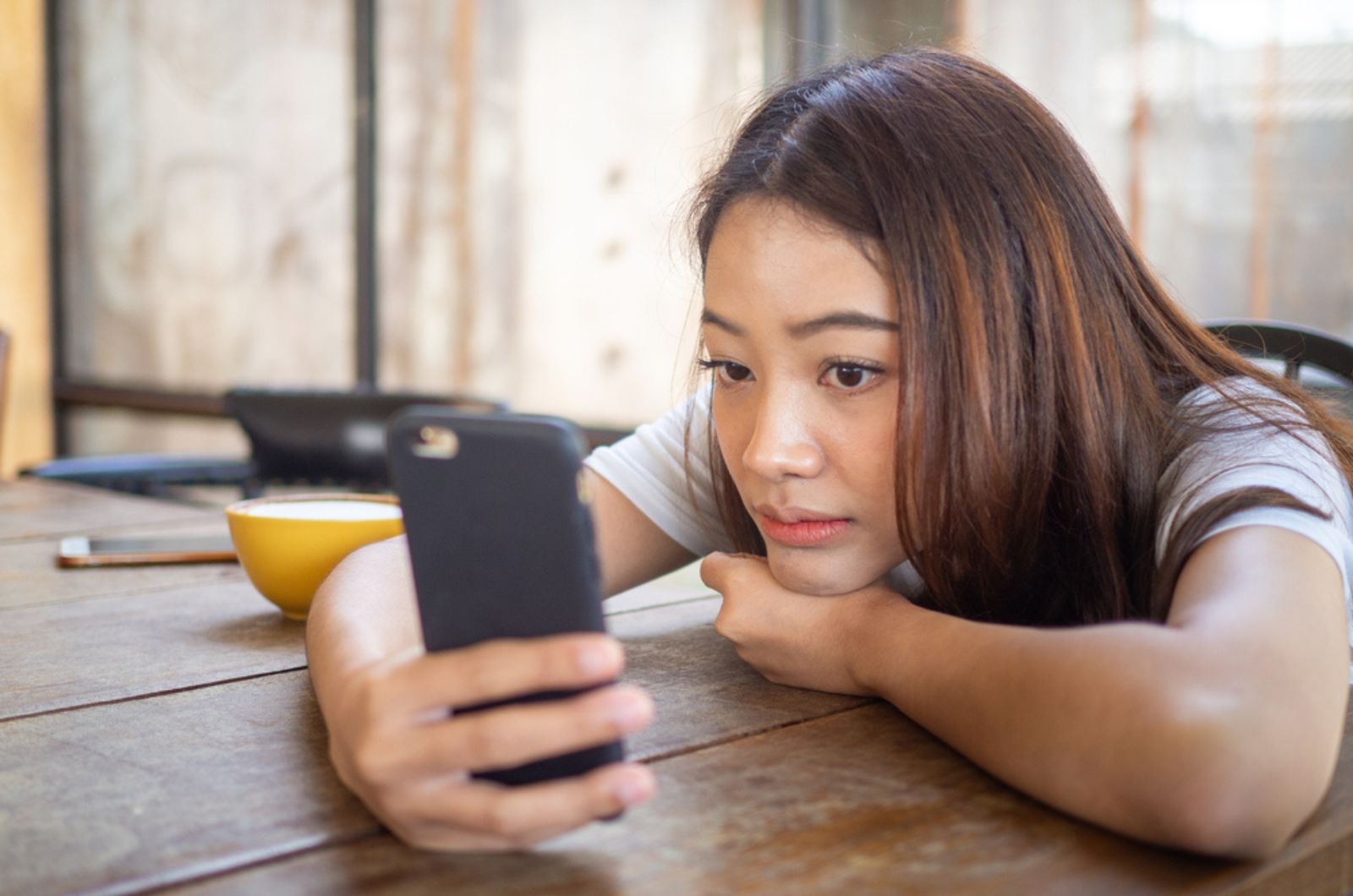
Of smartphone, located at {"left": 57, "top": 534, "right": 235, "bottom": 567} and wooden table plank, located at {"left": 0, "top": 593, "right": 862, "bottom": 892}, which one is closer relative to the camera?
wooden table plank, located at {"left": 0, "top": 593, "right": 862, "bottom": 892}

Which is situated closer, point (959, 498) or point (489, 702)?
point (489, 702)

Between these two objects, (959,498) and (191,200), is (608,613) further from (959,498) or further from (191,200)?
(191,200)

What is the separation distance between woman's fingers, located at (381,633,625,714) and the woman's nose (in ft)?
1.11

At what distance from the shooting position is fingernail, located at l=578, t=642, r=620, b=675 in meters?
0.54

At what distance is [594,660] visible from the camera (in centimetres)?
54

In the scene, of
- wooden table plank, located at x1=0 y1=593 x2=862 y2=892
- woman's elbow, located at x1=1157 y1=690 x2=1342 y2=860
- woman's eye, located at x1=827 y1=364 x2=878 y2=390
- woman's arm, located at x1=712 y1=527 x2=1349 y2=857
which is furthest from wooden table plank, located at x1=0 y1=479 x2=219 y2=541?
woman's elbow, located at x1=1157 y1=690 x2=1342 y2=860

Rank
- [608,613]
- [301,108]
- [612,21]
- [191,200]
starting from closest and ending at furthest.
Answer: [608,613] < [612,21] < [301,108] < [191,200]

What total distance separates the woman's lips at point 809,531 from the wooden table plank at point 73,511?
98 centimetres

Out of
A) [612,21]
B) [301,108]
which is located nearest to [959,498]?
[612,21]

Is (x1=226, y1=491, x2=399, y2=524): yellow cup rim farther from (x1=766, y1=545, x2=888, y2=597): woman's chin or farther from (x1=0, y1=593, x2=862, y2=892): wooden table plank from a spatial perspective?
(x1=766, y1=545, x2=888, y2=597): woman's chin

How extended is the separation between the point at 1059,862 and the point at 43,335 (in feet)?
15.3

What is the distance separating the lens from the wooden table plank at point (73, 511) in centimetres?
156

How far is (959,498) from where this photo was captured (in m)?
0.90

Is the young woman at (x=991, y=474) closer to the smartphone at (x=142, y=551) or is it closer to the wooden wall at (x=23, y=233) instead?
the smartphone at (x=142, y=551)
